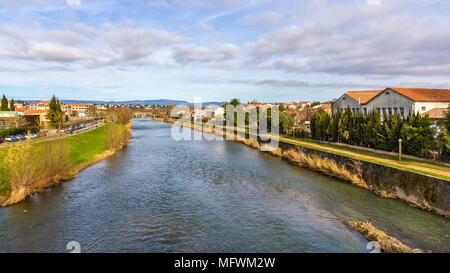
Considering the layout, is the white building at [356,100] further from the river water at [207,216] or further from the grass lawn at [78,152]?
the grass lawn at [78,152]

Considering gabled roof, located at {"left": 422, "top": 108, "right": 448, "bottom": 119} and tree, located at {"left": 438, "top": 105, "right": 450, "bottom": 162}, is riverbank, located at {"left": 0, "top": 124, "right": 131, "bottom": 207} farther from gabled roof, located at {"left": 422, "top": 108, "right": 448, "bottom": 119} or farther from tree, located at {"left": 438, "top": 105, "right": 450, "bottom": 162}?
gabled roof, located at {"left": 422, "top": 108, "right": 448, "bottom": 119}

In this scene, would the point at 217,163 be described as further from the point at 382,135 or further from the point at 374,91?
the point at 374,91

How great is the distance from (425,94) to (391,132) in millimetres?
16867

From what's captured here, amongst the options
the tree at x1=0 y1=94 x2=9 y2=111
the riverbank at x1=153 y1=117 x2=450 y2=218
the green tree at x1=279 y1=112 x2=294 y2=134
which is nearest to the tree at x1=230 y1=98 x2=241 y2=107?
the green tree at x1=279 y1=112 x2=294 y2=134

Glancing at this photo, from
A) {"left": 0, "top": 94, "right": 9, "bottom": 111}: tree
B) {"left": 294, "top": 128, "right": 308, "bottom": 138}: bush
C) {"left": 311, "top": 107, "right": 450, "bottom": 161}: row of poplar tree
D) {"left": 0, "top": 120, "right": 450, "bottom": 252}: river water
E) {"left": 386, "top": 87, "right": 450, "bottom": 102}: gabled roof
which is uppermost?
{"left": 0, "top": 94, "right": 9, "bottom": 111}: tree

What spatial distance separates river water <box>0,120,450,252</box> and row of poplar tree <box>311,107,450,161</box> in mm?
6518

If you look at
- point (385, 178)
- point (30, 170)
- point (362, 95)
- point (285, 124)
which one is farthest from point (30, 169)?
point (362, 95)

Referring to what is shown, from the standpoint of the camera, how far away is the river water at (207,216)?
13.8m

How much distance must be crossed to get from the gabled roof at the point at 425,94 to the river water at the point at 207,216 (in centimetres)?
2027

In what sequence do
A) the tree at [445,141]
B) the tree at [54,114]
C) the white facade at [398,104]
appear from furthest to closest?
the tree at [54,114], the white facade at [398,104], the tree at [445,141]

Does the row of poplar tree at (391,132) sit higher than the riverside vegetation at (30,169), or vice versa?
the row of poplar tree at (391,132)

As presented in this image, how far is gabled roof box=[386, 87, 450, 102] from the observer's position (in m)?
37.1

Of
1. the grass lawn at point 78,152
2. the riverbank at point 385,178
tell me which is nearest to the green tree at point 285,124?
the riverbank at point 385,178
